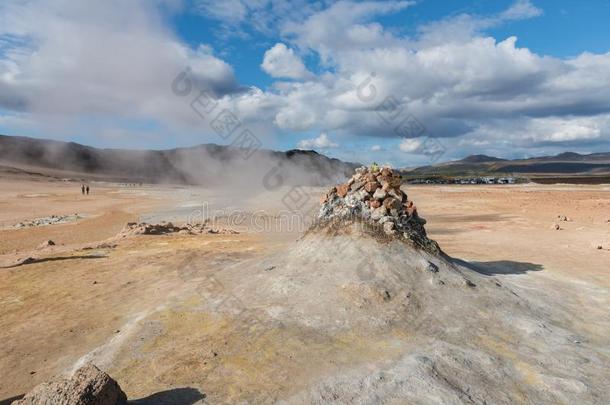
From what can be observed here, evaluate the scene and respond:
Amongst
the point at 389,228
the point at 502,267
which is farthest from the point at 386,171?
the point at 502,267

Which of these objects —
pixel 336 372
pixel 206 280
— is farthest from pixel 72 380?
pixel 206 280

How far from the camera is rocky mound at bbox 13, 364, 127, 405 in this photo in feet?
12.2

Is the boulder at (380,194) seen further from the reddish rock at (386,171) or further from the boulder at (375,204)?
the reddish rock at (386,171)

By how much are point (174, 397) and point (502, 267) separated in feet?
25.2

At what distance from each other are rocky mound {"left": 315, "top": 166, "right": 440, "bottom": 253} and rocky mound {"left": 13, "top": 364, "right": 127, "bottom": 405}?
5.01 m

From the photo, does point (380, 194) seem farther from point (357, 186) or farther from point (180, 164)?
point (180, 164)

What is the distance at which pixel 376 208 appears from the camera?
821cm

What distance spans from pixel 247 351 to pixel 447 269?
3.74m

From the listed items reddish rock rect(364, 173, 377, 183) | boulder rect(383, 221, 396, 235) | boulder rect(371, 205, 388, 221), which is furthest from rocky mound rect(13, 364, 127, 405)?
reddish rock rect(364, 173, 377, 183)

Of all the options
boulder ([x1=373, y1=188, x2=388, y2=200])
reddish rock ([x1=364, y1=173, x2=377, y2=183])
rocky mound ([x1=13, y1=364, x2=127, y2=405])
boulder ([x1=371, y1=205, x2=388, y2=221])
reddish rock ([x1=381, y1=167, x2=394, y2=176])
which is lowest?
rocky mound ([x1=13, y1=364, x2=127, y2=405])

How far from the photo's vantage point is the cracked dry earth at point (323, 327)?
4.62 metres

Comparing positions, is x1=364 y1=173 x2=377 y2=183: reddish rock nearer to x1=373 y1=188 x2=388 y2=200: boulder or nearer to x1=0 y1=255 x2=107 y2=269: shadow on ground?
x1=373 y1=188 x2=388 y2=200: boulder

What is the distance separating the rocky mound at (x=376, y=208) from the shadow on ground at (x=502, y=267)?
4.82ft

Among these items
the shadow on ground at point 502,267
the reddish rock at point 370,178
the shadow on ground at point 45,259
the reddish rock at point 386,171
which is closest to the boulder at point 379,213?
the reddish rock at point 370,178
